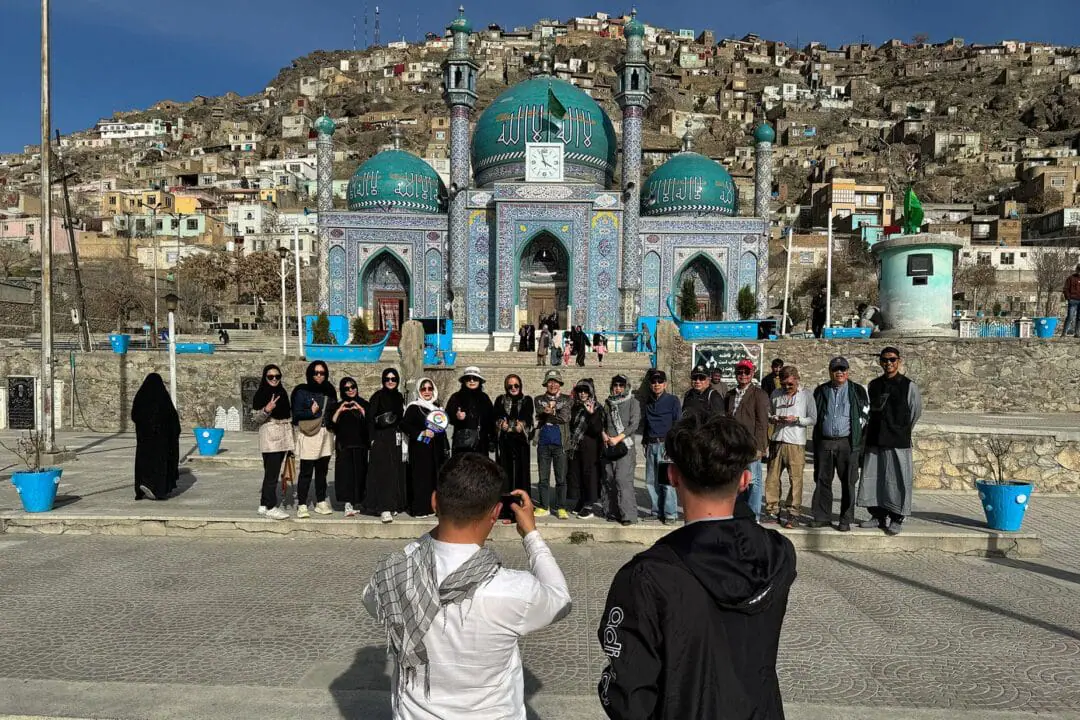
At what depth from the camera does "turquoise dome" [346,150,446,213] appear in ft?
90.2

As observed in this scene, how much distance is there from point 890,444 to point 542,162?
21.2 metres

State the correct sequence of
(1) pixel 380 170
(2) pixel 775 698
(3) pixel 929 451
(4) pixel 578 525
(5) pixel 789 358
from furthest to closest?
(1) pixel 380 170, (5) pixel 789 358, (3) pixel 929 451, (4) pixel 578 525, (2) pixel 775 698

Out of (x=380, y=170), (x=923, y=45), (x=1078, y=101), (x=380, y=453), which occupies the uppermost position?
(x=923, y=45)

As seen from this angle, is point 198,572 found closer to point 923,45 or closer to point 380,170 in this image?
point 380,170

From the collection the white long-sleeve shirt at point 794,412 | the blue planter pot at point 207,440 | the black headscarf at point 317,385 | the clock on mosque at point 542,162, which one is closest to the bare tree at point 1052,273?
the clock on mosque at point 542,162

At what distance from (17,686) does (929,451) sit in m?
9.01

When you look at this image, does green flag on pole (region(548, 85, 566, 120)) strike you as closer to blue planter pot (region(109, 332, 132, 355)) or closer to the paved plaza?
blue planter pot (region(109, 332, 132, 355))

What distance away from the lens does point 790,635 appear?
4211mm

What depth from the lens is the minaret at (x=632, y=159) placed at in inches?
988

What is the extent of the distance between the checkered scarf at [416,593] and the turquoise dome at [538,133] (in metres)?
25.5

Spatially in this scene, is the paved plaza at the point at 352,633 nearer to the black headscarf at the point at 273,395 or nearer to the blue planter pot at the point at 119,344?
the black headscarf at the point at 273,395

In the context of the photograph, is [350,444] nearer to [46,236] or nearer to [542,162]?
[46,236]

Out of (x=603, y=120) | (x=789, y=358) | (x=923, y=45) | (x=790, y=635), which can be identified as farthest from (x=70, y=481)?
(x=923, y=45)

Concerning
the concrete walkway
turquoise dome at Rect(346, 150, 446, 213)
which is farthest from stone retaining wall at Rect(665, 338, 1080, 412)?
turquoise dome at Rect(346, 150, 446, 213)
